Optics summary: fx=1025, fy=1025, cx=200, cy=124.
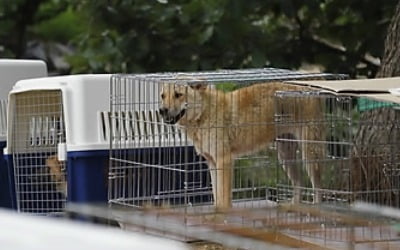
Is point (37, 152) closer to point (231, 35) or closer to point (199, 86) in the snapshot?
point (199, 86)

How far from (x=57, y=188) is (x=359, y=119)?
1.65 meters

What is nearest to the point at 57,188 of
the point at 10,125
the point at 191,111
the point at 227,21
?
the point at 10,125

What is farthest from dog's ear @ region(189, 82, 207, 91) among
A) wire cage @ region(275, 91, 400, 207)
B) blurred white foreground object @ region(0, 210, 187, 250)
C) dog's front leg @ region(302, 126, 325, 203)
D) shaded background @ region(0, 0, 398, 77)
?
blurred white foreground object @ region(0, 210, 187, 250)

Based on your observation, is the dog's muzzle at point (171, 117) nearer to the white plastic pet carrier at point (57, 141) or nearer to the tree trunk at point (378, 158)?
the white plastic pet carrier at point (57, 141)

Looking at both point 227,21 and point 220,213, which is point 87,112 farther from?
point 227,21

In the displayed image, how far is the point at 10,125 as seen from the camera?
17.8 feet

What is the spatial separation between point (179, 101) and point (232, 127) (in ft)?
1.34

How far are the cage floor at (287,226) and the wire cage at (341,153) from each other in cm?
15

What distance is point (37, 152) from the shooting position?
5.52 metres

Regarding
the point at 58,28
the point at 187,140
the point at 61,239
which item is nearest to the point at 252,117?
the point at 187,140

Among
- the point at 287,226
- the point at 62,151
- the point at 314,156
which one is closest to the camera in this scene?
the point at 287,226

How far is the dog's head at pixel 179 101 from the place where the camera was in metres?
4.93

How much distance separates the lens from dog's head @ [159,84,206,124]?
4.93 meters

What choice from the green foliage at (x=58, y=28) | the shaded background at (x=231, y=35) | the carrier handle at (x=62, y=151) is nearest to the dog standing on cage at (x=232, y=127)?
the carrier handle at (x=62, y=151)
